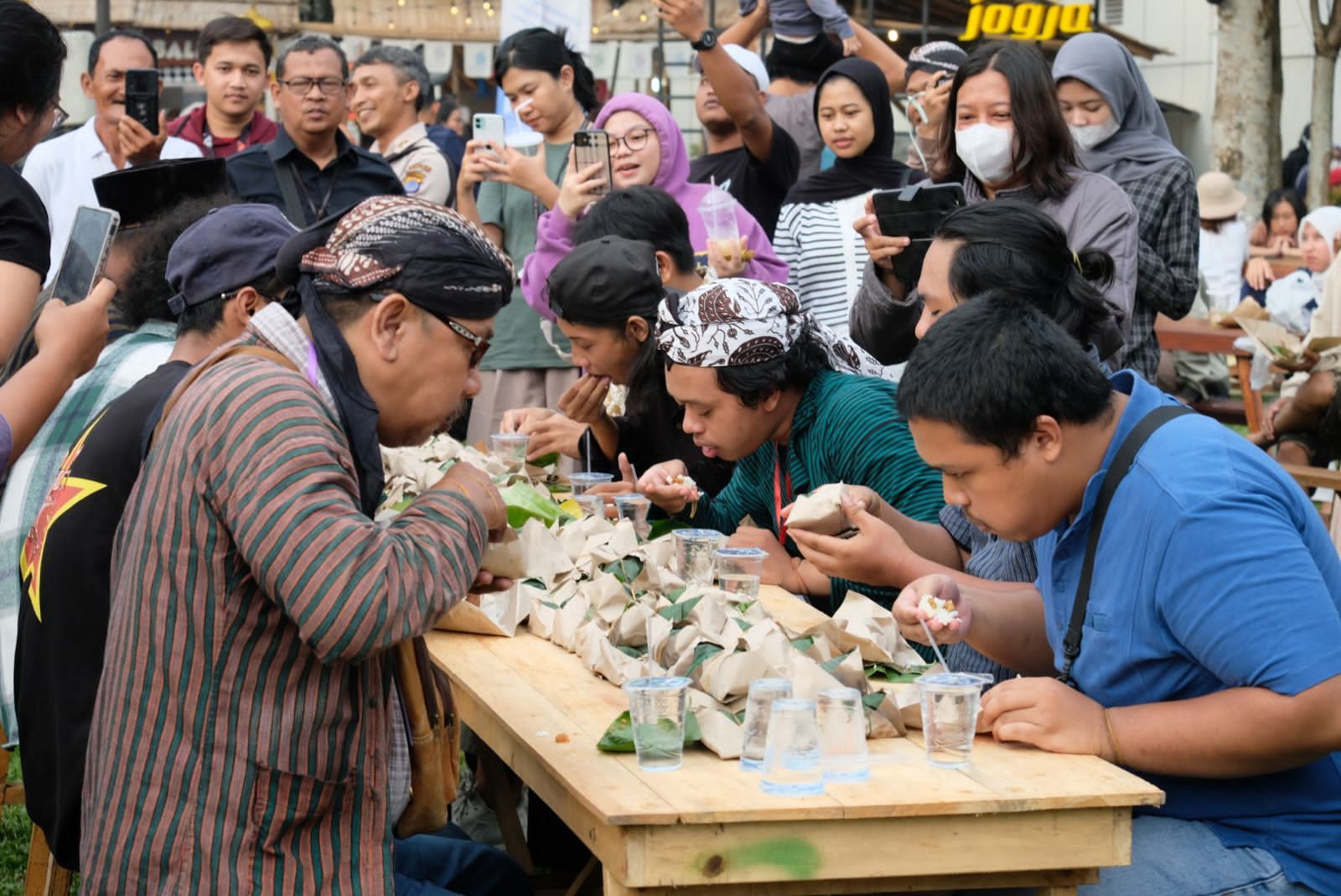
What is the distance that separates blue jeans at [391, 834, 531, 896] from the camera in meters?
3.08

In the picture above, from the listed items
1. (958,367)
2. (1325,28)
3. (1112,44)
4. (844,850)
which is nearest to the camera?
(844,850)

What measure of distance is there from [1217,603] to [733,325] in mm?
1641

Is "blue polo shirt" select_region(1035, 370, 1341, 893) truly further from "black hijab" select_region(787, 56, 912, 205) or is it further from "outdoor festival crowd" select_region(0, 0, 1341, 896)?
"black hijab" select_region(787, 56, 912, 205)

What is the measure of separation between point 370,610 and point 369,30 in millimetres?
19733

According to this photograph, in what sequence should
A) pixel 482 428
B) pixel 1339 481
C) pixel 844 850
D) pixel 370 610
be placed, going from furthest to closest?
pixel 482 428 → pixel 1339 481 → pixel 844 850 → pixel 370 610

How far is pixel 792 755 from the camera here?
2.30 metres

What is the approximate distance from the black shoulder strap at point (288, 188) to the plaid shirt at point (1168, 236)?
3.30m

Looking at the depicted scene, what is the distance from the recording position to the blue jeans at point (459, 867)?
121 inches

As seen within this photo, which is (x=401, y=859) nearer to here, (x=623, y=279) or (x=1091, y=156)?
(x=623, y=279)

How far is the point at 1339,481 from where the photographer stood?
6.12 m

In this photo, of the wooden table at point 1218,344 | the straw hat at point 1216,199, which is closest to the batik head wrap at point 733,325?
the wooden table at point 1218,344

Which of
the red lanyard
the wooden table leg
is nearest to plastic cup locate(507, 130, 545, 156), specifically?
the red lanyard

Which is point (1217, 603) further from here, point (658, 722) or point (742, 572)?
point (742, 572)

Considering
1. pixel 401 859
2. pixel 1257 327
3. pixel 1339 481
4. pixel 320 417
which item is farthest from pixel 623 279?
pixel 1257 327
